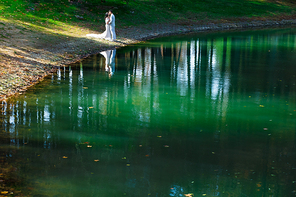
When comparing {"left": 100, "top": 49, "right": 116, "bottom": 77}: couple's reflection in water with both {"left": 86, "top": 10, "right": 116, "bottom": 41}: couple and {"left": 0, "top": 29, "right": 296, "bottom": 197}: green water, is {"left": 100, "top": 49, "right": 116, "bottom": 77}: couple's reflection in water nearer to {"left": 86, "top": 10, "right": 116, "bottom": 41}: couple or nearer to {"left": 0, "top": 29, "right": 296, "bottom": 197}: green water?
{"left": 0, "top": 29, "right": 296, "bottom": 197}: green water

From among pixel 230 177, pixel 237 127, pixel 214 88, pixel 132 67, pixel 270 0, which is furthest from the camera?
pixel 270 0

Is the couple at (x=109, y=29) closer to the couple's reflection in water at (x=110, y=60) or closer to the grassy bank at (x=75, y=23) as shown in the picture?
the grassy bank at (x=75, y=23)

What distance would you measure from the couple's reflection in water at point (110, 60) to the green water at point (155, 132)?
9 cm

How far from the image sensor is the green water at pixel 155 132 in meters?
6.52

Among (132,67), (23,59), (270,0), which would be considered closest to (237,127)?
(132,67)

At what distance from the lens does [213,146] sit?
26.4 feet

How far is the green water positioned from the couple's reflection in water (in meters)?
0.09

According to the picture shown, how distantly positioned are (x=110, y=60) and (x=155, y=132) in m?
9.91

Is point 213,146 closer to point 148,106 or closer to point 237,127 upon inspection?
point 237,127

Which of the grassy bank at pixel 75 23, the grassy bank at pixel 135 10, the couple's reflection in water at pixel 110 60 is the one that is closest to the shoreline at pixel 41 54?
the grassy bank at pixel 75 23

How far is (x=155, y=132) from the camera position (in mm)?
8867

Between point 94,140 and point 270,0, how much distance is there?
49672 millimetres

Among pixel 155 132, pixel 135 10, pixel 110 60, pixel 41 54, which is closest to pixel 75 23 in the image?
pixel 135 10

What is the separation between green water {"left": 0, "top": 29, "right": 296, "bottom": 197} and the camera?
6.52 meters
